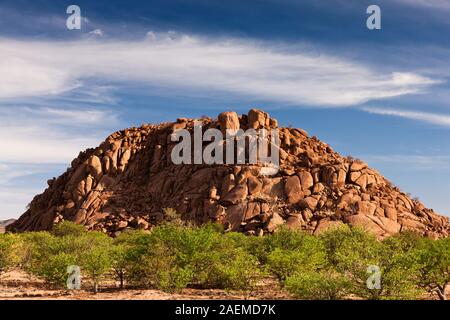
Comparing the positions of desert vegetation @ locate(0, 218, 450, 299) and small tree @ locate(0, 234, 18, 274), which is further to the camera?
small tree @ locate(0, 234, 18, 274)

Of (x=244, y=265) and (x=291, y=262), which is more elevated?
(x=244, y=265)

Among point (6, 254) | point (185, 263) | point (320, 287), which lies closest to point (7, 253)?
point (6, 254)

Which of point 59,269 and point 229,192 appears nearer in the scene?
point 59,269

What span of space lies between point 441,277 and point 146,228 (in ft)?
178

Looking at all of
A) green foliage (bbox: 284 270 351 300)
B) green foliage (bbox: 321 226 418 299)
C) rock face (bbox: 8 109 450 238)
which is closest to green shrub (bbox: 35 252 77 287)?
green foliage (bbox: 284 270 351 300)

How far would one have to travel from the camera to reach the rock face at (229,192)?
7156 centimetres

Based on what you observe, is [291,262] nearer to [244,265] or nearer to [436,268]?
[244,265]

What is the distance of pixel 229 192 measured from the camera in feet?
256

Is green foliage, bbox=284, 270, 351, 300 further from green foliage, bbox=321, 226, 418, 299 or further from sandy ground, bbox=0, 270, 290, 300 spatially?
sandy ground, bbox=0, 270, 290, 300

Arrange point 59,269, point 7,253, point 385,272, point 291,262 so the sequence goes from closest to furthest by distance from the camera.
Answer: point 385,272
point 59,269
point 291,262
point 7,253

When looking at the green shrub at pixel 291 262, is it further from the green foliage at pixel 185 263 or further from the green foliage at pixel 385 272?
the green foliage at pixel 385 272

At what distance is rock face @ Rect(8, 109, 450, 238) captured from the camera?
→ 71.6 m
